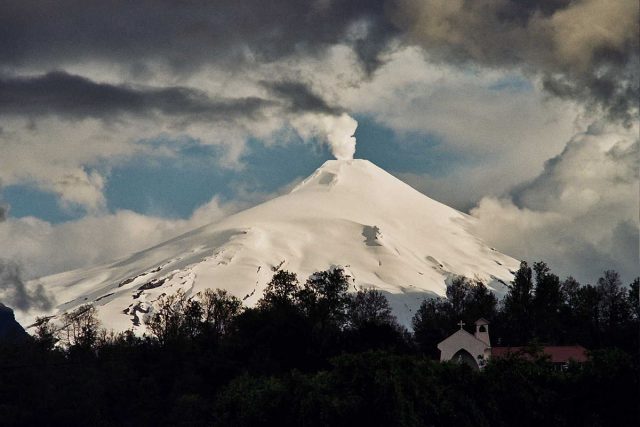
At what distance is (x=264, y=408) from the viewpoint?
5947 cm

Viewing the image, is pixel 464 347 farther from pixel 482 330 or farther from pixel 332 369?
pixel 332 369

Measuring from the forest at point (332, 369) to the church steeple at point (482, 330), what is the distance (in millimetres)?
3379

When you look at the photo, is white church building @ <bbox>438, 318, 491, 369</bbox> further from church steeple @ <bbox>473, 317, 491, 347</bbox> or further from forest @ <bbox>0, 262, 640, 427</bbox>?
forest @ <bbox>0, 262, 640, 427</bbox>

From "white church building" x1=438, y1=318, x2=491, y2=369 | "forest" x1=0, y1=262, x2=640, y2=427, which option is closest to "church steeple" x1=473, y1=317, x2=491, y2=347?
"white church building" x1=438, y1=318, x2=491, y2=369

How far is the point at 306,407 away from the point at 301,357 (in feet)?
117

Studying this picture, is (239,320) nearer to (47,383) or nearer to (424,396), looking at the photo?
(47,383)

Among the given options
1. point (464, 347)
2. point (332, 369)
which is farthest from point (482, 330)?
point (332, 369)

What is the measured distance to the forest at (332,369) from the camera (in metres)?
56.0

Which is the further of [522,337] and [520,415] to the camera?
[522,337]

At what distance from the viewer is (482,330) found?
107188 mm

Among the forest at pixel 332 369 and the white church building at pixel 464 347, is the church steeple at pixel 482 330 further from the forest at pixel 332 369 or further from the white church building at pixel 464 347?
the forest at pixel 332 369

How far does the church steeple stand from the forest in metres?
3.38

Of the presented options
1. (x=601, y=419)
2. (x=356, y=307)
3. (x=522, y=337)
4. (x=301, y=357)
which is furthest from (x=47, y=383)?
(x=356, y=307)

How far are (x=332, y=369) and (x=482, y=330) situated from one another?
2975 centimetres
